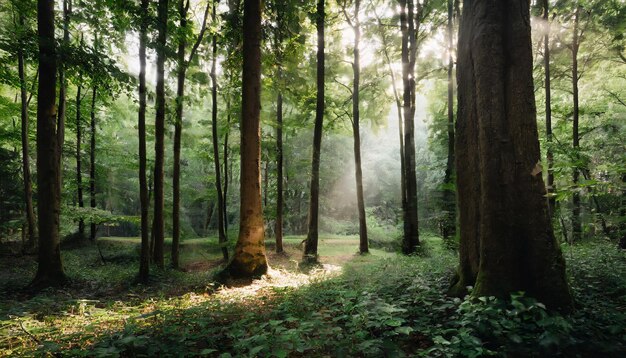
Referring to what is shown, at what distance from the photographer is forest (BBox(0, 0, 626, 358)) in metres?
3.31

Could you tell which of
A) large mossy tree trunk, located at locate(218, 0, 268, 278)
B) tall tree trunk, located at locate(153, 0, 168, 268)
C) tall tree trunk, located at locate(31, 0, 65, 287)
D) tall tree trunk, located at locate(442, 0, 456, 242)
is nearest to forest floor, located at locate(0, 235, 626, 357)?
large mossy tree trunk, located at locate(218, 0, 268, 278)

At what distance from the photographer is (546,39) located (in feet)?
47.2

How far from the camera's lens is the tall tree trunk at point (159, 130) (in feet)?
28.3

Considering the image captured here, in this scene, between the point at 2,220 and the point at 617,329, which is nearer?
the point at 617,329

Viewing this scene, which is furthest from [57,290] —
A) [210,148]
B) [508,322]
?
[210,148]

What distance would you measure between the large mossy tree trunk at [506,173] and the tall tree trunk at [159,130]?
7853 mm

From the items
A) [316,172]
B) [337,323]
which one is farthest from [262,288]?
[316,172]

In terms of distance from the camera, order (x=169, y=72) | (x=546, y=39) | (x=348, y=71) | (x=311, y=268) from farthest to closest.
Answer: (x=348, y=71)
(x=546, y=39)
(x=311, y=268)
(x=169, y=72)

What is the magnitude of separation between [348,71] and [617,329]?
633 inches

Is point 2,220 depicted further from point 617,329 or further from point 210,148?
point 617,329

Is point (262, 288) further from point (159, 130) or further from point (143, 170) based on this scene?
point (159, 130)

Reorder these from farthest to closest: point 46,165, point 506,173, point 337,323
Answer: point 46,165
point 337,323
point 506,173

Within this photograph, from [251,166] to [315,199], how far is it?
17.6 feet

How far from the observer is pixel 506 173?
404cm
